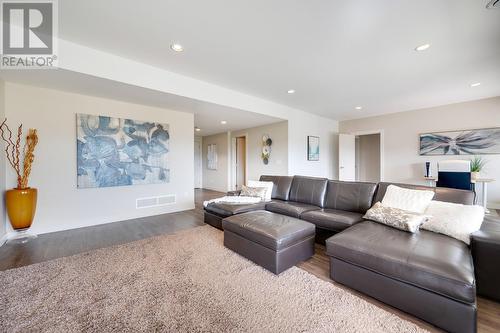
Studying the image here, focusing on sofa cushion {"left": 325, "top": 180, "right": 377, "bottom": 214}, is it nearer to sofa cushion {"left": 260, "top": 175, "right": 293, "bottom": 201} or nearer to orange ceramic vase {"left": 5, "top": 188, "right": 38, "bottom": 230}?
sofa cushion {"left": 260, "top": 175, "right": 293, "bottom": 201}

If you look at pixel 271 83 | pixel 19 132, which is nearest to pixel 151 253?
pixel 19 132

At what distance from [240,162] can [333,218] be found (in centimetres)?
514

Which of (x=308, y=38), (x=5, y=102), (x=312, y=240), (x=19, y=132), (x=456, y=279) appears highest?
(x=308, y=38)

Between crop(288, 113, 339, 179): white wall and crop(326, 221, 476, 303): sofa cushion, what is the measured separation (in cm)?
371

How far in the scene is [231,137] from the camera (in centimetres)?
738

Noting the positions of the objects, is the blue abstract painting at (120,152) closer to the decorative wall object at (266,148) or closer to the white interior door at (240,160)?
the decorative wall object at (266,148)

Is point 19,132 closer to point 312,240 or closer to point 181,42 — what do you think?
point 181,42

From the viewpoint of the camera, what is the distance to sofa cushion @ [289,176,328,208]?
342cm

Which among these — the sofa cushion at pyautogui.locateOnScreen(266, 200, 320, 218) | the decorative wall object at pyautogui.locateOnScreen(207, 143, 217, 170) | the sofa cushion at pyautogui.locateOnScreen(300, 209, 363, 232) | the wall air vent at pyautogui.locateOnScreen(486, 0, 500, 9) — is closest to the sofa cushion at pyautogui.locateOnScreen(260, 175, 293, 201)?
the sofa cushion at pyautogui.locateOnScreen(266, 200, 320, 218)

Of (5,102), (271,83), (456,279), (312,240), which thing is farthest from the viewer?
(271,83)

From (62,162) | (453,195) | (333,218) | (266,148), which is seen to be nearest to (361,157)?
(266,148)

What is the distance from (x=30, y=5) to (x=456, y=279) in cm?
A: 418

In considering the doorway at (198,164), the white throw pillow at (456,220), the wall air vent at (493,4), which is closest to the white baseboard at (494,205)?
the white throw pillow at (456,220)

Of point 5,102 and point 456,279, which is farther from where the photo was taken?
point 5,102
